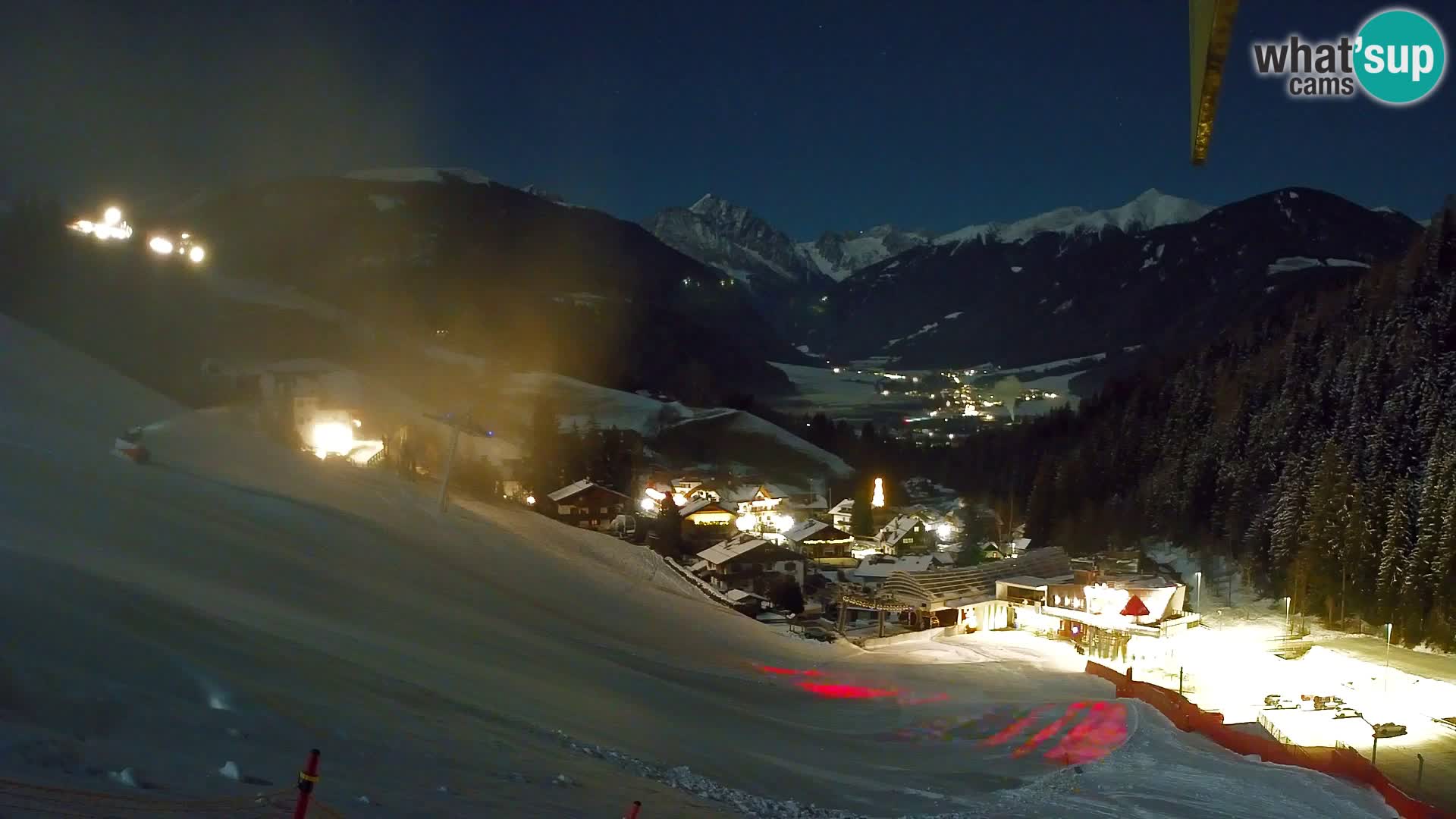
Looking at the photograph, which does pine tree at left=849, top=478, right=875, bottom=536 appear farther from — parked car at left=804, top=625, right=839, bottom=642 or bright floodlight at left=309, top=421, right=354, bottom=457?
bright floodlight at left=309, top=421, right=354, bottom=457

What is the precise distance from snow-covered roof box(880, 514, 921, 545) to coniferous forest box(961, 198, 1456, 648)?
27.2 ft

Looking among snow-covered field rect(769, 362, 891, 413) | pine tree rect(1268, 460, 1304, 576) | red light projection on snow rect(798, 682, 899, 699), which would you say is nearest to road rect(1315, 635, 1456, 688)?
pine tree rect(1268, 460, 1304, 576)

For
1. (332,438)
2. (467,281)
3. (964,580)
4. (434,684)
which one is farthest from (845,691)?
(467,281)

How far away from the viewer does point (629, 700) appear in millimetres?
12438

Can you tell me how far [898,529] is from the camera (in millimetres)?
61062

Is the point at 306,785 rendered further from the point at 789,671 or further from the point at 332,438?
the point at 332,438

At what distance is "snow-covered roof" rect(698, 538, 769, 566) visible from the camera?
4369 centimetres

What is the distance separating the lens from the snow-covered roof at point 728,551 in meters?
43.7

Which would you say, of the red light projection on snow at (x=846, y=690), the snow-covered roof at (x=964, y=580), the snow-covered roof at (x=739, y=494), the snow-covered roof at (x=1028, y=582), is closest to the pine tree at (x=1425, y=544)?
→ the snow-covered roof at (x=964, y=580)

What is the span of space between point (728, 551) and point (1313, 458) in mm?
29633

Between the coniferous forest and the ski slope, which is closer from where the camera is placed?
the ski slope

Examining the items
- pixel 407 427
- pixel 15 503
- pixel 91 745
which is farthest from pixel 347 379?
pixel 91 745

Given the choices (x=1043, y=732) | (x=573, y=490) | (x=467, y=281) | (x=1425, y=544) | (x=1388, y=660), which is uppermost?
(x=467, y=281)

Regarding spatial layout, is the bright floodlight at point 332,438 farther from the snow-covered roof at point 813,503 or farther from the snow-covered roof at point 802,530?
the snow-covered roof at point 813,503
